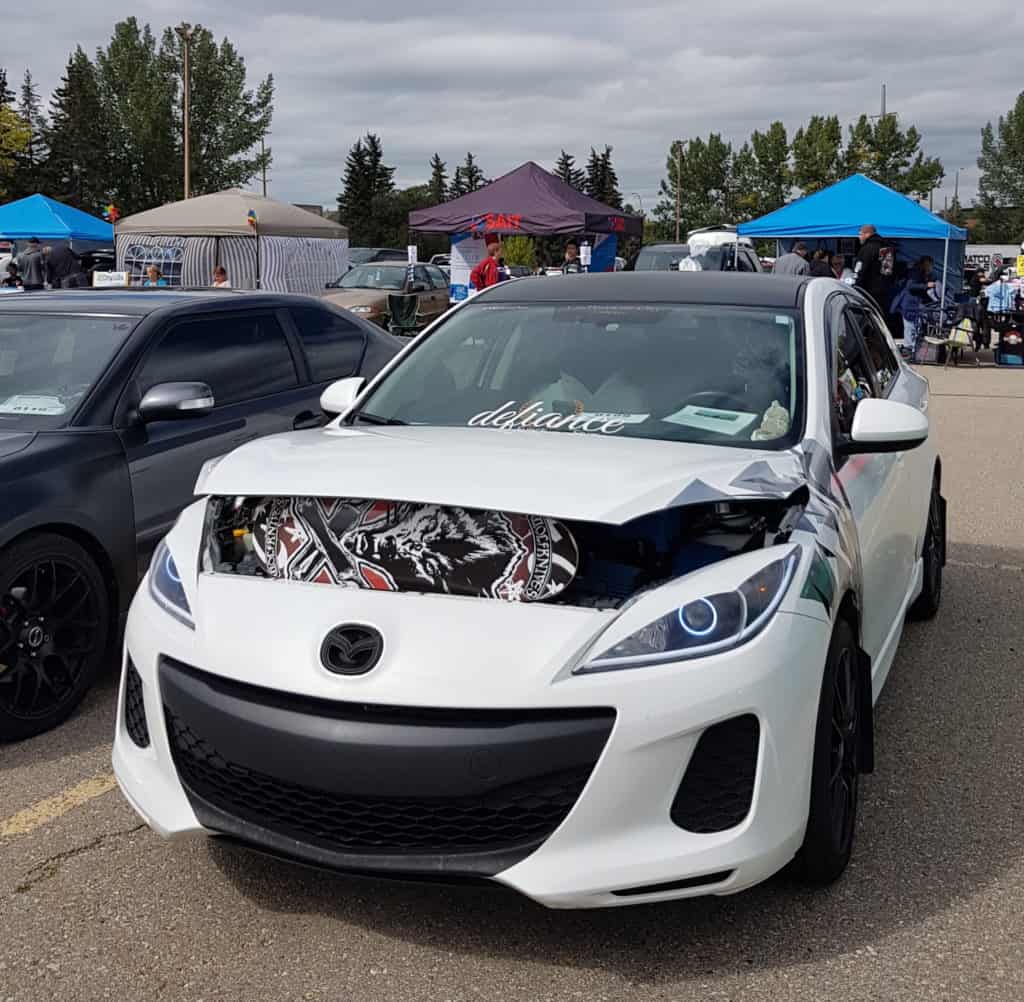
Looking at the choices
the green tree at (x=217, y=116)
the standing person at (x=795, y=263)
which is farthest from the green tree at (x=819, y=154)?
the standing person at (x=795, y=263)

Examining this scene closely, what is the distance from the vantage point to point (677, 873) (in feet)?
8.48

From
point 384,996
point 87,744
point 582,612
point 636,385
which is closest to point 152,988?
point 384,996

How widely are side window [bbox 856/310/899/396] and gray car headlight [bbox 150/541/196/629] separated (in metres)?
2.81

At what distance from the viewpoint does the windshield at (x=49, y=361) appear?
4793mm

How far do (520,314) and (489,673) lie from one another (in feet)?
6.89

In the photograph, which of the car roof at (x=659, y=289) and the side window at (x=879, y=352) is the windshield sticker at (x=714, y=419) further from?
the side window at (x=879, y=352)

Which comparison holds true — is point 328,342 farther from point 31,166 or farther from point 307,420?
point 31,166

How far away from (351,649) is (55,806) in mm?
1578

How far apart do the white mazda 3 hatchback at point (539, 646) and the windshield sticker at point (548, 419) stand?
0.04 ft

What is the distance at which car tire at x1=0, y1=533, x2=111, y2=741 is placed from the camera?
4160mm

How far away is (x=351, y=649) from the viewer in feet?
8.80

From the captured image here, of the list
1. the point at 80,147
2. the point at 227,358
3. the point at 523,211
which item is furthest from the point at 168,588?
the point at 80,147

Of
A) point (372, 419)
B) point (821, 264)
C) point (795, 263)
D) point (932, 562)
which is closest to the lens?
point (372, 419)

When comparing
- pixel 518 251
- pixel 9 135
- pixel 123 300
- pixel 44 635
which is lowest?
pixel 44 635
